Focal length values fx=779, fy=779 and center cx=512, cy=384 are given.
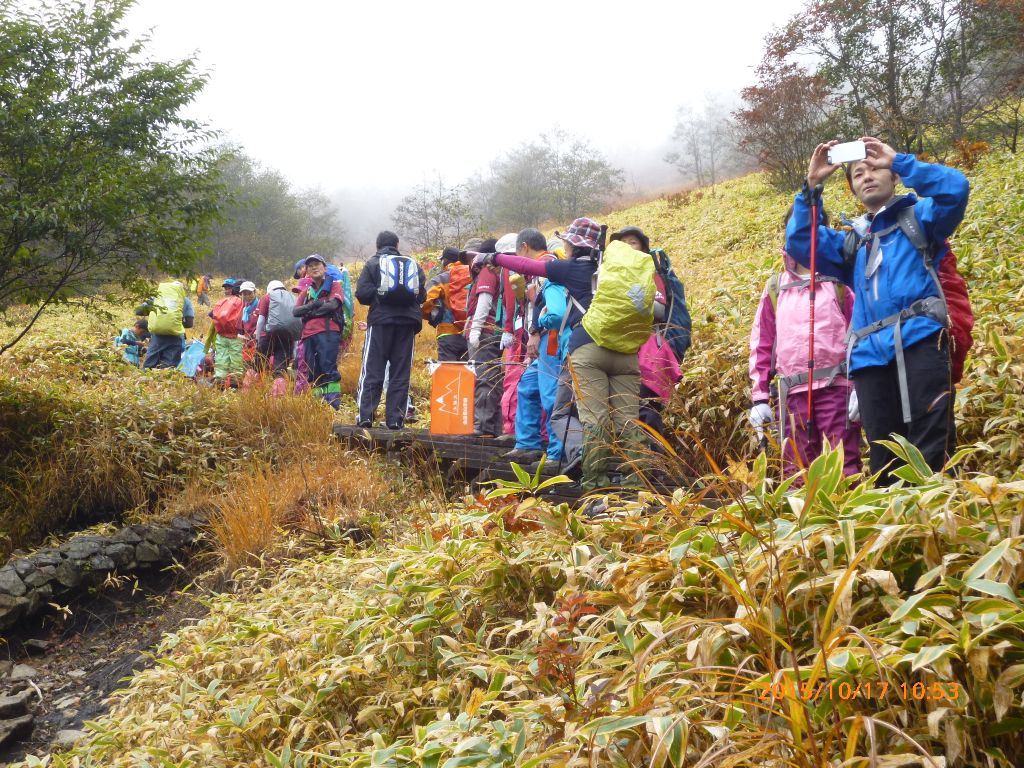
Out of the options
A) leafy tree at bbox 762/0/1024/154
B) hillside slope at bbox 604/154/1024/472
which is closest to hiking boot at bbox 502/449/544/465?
hillside slope at bbox 604/154/1024/472

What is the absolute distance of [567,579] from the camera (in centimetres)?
285

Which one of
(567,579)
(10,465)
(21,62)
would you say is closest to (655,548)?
(567,579)

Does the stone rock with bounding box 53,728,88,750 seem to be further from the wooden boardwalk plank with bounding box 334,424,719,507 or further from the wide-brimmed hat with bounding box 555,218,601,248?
the wide-brimmed hat with bounding box 555,218,601,248

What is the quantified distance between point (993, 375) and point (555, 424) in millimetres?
2804

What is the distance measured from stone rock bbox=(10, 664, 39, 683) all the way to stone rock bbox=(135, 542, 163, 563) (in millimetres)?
1247

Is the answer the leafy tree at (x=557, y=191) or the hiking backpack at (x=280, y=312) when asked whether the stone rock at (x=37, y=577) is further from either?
the leafy tree at (x=557, y=191)

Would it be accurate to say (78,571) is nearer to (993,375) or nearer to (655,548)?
(655,548)

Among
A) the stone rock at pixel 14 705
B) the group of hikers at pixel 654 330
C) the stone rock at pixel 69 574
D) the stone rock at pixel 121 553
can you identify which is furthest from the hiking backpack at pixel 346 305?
the stone rock at pixel 14 705

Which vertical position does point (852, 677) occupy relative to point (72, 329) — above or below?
below

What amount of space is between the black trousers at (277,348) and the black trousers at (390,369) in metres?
2.44

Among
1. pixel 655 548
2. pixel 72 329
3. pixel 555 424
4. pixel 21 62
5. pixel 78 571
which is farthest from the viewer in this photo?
pixel 72 329

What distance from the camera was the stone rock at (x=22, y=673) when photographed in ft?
17.8

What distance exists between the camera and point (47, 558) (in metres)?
6.41

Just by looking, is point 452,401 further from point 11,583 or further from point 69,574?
point 11,583
